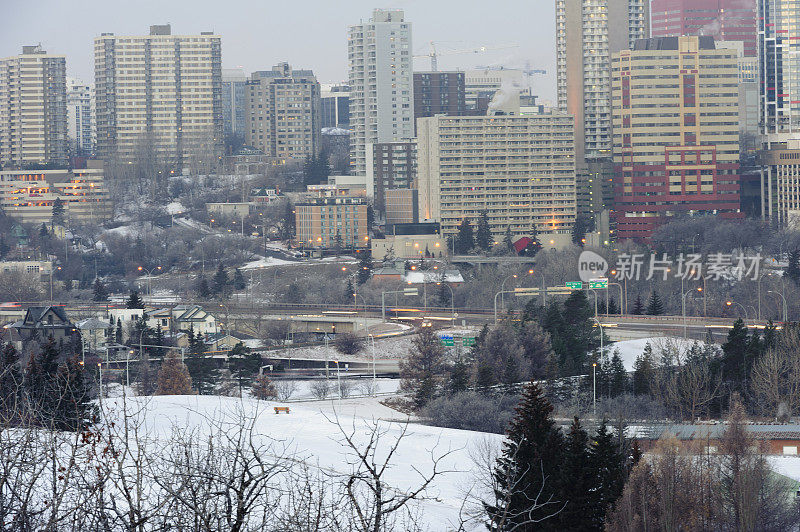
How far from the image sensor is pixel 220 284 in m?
82.0

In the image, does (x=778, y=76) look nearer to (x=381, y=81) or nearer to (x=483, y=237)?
(x=381, y=81)

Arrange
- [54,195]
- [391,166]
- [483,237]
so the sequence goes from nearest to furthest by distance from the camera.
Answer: [483,237]
[391,166]
[54,195]

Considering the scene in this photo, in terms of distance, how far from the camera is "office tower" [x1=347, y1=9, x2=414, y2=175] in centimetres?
12669

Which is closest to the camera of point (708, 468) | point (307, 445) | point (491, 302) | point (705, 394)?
point (708, 468)

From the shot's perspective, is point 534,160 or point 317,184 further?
point 317,184

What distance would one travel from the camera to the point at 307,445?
3050cm

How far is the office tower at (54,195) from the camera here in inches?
4717

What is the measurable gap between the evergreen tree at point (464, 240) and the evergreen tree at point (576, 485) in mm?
71789

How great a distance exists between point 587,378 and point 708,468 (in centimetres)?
1674

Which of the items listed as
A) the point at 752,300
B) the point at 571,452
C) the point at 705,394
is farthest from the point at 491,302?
the point at 571,452

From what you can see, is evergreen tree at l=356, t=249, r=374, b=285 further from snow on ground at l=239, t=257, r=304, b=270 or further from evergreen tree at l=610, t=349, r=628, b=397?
evergreen tree at l=610, t=349, r=628, b=397

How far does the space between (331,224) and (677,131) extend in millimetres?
27451

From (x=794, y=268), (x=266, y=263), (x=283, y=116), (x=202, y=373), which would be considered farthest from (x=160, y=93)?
(x=202, y=373)

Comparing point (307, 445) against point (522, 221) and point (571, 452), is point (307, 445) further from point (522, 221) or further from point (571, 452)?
point (522, 221)
